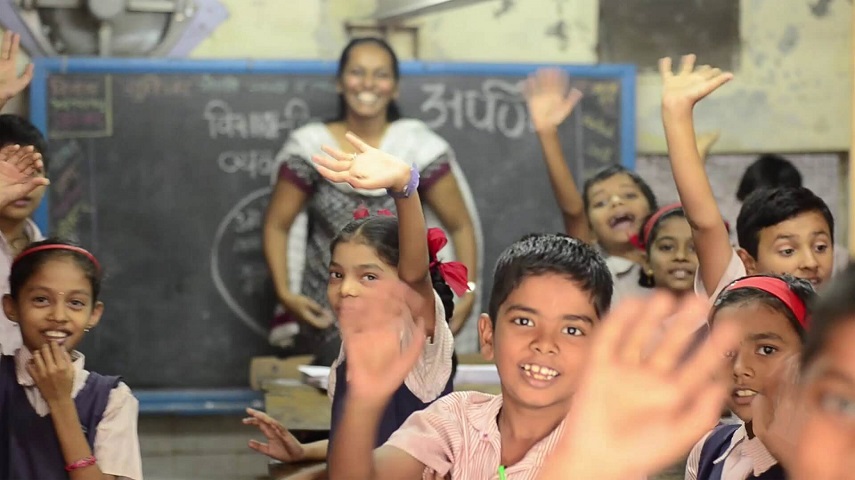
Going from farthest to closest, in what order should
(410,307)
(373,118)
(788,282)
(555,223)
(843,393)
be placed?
(555,223)
(373,118)
(410,307)
(788,282)
(843,393)

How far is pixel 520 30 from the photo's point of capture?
18.0 ft

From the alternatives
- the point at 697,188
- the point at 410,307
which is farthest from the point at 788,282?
the point at 410,307

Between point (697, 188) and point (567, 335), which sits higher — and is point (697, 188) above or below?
above

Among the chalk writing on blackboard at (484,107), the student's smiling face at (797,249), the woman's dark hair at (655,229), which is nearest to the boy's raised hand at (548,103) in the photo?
the woman's dark hair at (655,229)

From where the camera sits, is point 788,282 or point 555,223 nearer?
point 788,282

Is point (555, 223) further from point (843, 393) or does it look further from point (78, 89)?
point (843, 393)

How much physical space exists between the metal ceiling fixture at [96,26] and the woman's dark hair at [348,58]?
89 cm

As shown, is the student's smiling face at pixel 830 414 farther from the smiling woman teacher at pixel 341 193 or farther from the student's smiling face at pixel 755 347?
the smiling woman teacher at pixel 341 193

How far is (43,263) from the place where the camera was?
8.74ft

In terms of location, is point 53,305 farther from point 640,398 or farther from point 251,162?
point 251,162

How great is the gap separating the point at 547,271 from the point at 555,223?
340 centimetres

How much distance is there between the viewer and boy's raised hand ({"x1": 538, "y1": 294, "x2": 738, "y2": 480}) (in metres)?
1.00

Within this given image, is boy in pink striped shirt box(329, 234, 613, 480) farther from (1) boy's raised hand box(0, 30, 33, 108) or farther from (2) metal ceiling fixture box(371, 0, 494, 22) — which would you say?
(2) metal ceiling fixture box(371, 0, 494, 22)

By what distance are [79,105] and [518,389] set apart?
3.67 metres
